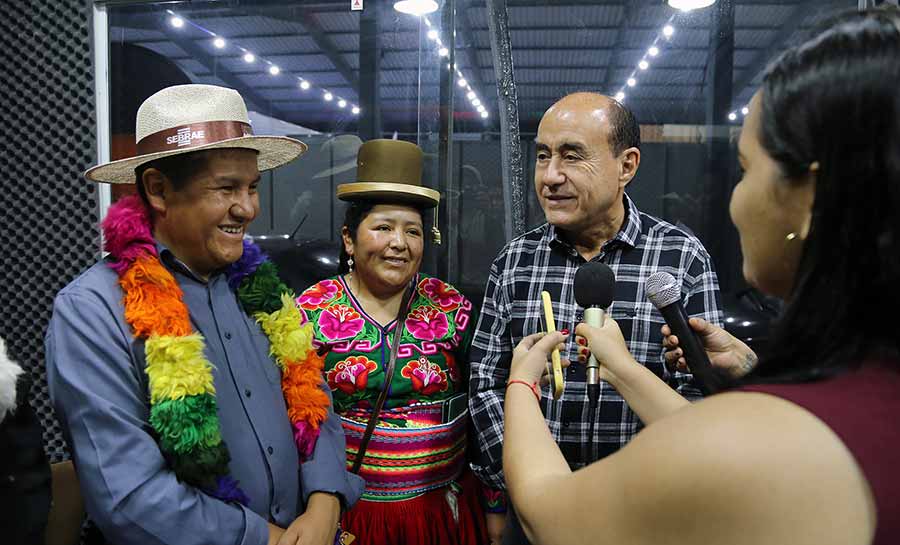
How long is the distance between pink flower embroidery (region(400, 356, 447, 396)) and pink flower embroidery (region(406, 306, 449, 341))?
0.27 feet

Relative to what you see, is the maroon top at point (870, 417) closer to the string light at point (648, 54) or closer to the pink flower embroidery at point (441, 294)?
the pink flower embroidery at point (441, 294)

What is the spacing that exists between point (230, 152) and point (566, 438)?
3.88 ft

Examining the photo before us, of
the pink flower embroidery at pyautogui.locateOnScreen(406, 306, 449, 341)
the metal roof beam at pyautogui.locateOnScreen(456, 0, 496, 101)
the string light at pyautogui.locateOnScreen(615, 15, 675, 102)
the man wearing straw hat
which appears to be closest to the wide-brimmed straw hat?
Result: the man wearing straw hat

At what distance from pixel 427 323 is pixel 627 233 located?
2.41ft

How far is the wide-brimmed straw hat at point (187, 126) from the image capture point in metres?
1.53

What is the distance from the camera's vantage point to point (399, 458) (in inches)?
82.4

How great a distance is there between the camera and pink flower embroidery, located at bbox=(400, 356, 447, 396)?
2.12 metres

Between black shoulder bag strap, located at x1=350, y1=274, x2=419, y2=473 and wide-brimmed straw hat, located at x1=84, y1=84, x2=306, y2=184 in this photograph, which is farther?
black shoulder bag strap, located at x1=350, y1=274, x2=419, y2=473

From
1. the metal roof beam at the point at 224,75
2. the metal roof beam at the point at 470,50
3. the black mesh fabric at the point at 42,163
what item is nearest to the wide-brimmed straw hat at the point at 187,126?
the black mesh fabric at the point at 42,163

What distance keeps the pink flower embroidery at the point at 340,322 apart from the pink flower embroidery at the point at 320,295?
0.04 m

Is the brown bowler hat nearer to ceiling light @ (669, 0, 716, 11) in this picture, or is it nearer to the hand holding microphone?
the hand holding microphone

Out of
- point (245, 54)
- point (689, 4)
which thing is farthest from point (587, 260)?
point (245, 54)

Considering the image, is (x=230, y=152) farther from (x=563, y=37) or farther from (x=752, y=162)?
(x=563, y=37)

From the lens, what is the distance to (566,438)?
186 centimetres
